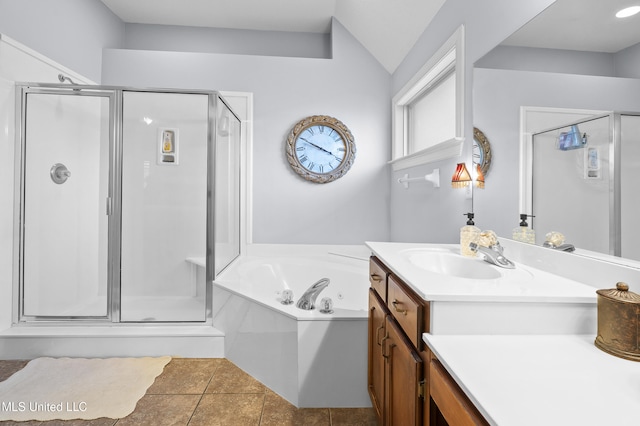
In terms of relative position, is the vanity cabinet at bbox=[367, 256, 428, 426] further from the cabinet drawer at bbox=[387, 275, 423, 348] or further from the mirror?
the mirror

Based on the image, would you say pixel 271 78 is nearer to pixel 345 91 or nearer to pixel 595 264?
pixel 345 91

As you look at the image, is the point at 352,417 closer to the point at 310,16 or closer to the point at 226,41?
the point at 310,16

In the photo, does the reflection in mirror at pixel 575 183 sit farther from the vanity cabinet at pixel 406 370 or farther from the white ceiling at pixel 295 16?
the white ceiling at pixel 295 16

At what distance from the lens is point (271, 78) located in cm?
296

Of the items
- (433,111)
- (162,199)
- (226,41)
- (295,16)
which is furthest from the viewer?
(226,41)

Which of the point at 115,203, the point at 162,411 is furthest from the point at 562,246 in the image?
the point at 115,203

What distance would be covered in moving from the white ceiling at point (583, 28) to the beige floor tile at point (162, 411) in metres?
2.18

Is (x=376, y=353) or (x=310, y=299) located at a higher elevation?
(x=310, y=299)

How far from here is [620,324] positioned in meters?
0.66

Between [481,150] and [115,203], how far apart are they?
2306 millimetres

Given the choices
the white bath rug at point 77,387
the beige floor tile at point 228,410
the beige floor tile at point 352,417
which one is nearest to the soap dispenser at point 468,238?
the beige floor tile at point 352,417

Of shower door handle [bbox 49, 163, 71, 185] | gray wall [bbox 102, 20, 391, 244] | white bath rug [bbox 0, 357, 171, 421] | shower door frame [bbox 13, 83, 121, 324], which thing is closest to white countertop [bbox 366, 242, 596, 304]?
white bath rug [bbox 0, 357, 171, 421]

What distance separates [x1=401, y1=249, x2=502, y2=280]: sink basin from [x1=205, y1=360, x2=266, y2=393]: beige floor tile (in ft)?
3.75

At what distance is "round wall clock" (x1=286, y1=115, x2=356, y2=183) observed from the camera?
2.93 meters
